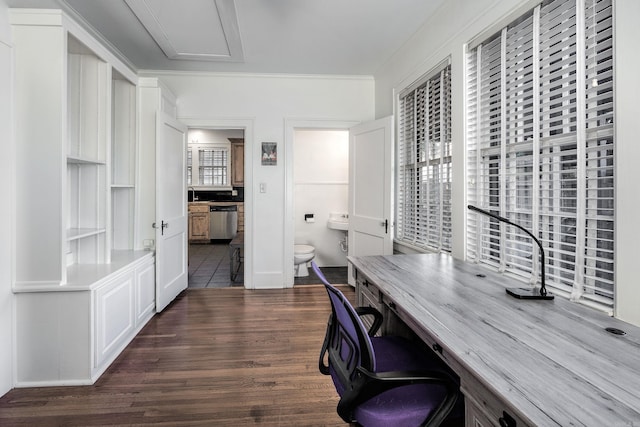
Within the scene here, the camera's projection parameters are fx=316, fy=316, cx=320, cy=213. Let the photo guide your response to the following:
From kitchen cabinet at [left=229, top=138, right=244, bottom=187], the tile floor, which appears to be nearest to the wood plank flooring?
the tile floor

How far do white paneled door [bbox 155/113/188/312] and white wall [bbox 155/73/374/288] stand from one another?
49 cm

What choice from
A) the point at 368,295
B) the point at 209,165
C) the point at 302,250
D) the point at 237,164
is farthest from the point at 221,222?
the point at 368,295

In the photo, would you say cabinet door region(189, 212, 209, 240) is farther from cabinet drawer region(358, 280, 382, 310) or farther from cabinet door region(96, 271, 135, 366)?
cabinet drawer region(358, 280, 382, 310)

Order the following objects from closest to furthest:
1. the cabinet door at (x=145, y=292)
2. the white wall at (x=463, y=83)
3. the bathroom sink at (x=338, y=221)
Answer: the white wall at (x=463, y=83) < the cabinet door at (x=145, y=292) < the bathroom sink at (x=338, y=221)

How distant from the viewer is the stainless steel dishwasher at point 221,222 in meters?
7.31

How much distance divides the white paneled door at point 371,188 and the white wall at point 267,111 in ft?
1.81

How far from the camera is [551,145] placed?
1.50m

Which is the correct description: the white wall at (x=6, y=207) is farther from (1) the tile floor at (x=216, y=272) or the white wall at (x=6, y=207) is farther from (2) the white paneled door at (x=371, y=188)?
(2) the white paneled door at (x=371, y=188)

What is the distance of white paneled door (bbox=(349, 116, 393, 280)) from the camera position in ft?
10.7

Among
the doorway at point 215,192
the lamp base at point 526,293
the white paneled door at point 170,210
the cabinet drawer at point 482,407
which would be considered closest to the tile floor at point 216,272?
the doorway at point 215,192

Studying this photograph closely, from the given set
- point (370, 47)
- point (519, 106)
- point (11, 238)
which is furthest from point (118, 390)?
point (370, 47)

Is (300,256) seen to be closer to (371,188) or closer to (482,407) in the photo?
(371,188)

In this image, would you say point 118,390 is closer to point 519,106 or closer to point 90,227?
point 90,227

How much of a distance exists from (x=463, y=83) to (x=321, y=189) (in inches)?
118
